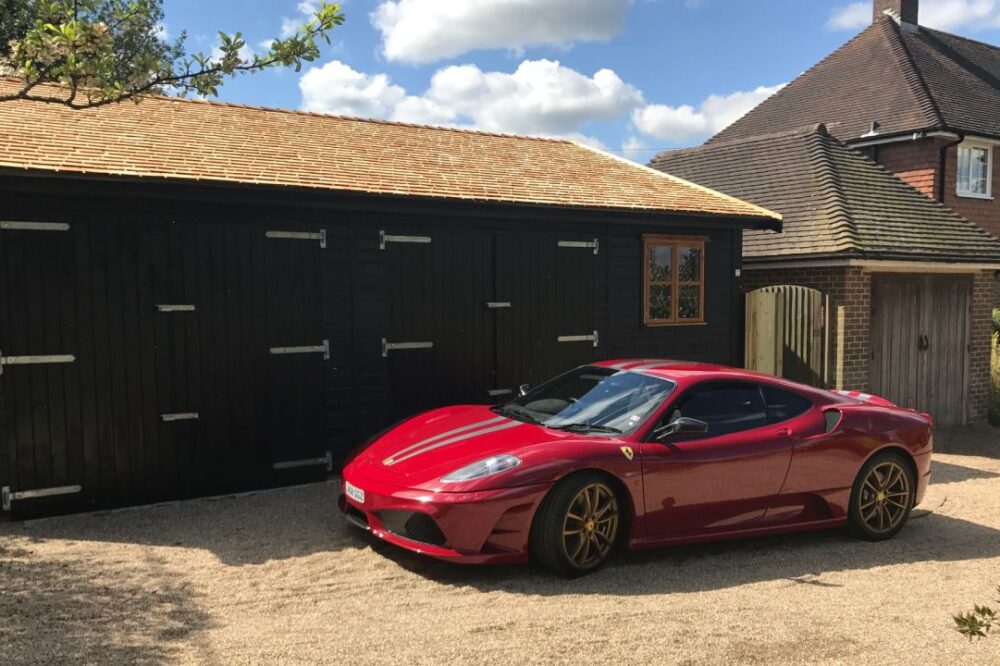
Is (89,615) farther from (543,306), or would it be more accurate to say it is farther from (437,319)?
(543,306)

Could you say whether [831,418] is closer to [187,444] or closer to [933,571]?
[933,571]

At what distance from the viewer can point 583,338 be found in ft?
31.5

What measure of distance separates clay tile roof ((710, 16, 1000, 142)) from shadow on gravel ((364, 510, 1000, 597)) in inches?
584

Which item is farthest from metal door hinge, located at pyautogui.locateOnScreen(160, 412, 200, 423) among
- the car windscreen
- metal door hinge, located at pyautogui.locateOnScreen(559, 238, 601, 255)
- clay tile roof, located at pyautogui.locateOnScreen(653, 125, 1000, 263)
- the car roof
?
clay tile roof, located at pyautogui.locateOnScreen(653, 125, 1000, 263)

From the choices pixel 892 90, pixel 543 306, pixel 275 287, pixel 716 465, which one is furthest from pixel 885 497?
pixel 892 90

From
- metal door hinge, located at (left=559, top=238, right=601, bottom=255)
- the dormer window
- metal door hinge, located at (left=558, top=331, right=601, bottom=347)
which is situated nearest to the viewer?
metal door hinge, located at (left=559, top=238, right=601, bottom=255)

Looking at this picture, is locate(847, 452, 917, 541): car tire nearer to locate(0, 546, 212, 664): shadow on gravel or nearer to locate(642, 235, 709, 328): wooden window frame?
locate(642, 235, 709, 328): wooden window frame

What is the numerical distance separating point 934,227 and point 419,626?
441 inches

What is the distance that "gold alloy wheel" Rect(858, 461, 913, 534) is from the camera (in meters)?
6.21

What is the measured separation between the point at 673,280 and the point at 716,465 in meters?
4.91

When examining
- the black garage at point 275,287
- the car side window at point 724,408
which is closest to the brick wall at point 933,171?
the black garage at point 275,287

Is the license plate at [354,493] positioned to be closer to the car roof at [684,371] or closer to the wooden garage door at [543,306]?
→ the car roof at [684,371]

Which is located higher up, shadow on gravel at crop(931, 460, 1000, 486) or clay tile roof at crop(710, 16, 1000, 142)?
clay tile roof at crop(710, 16, 1000, 142)

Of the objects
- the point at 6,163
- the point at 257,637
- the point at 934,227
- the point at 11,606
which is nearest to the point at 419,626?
the point at 257,637
